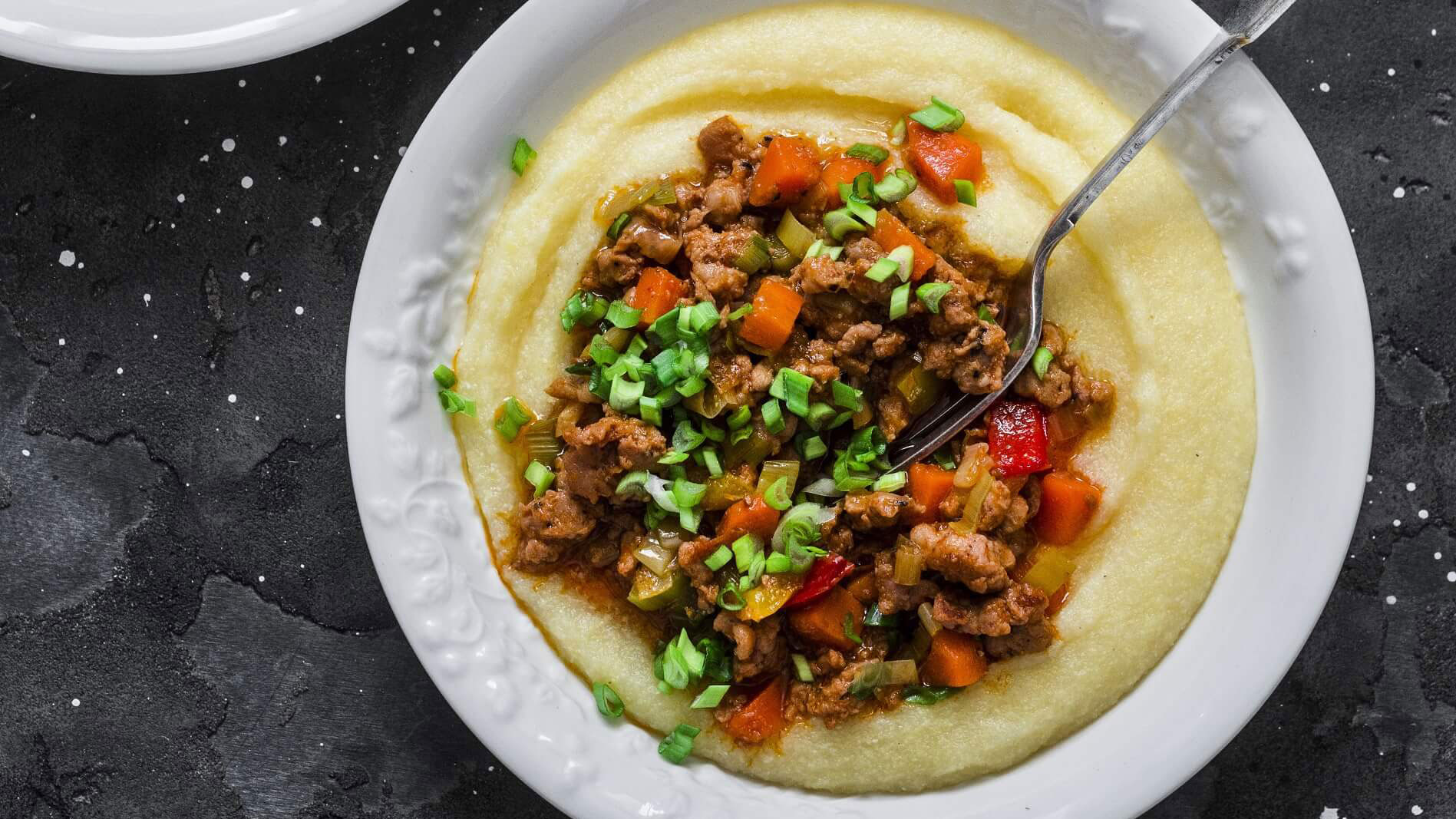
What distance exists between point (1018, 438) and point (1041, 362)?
0.91ft

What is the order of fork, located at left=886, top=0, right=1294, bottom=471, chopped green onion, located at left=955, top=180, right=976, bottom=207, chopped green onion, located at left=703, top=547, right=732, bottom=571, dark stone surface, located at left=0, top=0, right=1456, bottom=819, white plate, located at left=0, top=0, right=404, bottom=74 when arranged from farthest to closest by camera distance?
1. dark stone surface, located at left=0, top=0, right=1456, bottom=819
2. white plate, located at left=0, top=0, right=404, bottom=74
3. chopped green onion, located at left=703, top=547, right=732, bottom=571
4. chopped green onion, located at left=955, top=180, right=976, bottom=207
5. fork, located at left=886, top=0, right=1294, bottom=471

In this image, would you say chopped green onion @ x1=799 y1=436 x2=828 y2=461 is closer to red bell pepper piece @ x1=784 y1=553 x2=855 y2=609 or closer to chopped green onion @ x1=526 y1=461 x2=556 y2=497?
red bell pepper piece @ x1=784 y1=553 x2=855 y2=609

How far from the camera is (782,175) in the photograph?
11.5ft

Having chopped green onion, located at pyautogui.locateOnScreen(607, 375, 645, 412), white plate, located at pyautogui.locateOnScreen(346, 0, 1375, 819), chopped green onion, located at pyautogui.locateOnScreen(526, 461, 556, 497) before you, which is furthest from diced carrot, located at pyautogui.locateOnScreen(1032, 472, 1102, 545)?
chopped green onion, located at pyautogui.locateOnScreen(526, 461, 556, 497)

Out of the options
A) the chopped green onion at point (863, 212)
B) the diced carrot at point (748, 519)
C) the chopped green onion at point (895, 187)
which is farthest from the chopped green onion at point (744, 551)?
the chopped green onion at point (895, 187)

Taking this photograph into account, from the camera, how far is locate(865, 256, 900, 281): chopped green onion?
3.33 meters

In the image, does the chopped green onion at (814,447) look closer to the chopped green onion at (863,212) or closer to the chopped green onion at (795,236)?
the chopped green onion at (795,236)

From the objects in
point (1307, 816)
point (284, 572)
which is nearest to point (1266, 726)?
point (1307, 816)

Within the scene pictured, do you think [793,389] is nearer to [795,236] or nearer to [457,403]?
[795,236]

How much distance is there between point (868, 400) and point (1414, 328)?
2.31 metres

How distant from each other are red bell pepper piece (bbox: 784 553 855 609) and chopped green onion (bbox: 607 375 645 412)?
0.86m

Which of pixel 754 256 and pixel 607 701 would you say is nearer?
pixel 754 256

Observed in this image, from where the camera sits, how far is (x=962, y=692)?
3615mm

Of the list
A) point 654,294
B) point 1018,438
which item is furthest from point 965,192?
point 654,294
